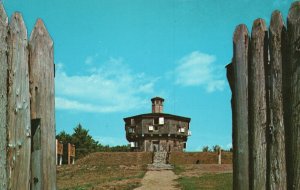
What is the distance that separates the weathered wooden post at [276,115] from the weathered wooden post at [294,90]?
0.07 metres

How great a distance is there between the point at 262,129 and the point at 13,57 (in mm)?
2539

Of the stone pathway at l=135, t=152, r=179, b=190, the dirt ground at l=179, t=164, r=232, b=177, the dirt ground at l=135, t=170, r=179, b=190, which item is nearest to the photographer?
the dirt ground at l=135, t=170, r=179, b=190

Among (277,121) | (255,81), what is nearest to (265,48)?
(255,81)

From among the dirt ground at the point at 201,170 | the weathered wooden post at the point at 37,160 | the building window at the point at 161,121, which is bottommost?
the dirt ground at the point at 201,170

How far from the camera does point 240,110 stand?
169 inches

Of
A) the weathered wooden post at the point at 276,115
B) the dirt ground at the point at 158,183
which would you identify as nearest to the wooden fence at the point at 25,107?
the weathered wooden post at the point at 276,115

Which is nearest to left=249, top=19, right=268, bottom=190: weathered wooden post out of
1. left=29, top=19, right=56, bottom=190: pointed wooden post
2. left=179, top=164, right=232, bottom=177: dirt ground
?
left=29, top=19, right=56, bottom=190: pointed wooden post

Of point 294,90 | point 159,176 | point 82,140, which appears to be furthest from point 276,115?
point 82,140

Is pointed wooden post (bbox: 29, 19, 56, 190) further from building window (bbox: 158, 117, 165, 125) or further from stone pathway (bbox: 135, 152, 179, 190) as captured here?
building window (bbox: 158, 117, 165, 125)

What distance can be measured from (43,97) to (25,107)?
20 centimetres

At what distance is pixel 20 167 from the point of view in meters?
4.15

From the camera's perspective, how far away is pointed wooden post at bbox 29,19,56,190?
13.8 ft

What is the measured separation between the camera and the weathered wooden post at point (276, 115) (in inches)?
164

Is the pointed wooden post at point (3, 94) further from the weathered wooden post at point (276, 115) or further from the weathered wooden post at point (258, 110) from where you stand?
the weathered wooden post at point (276, 115)
